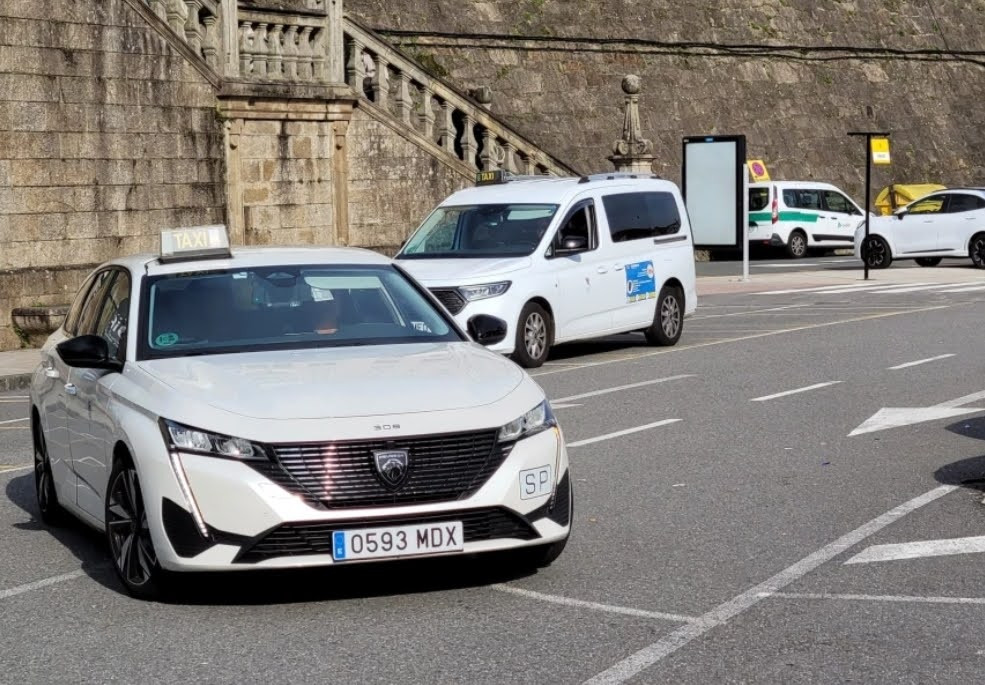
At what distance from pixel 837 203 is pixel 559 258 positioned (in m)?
23.4

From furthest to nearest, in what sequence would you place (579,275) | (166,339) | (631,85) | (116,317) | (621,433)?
1. (631,85)
2. (579,275)
3. (621,433)
4. (116,317)
5. (166,339)

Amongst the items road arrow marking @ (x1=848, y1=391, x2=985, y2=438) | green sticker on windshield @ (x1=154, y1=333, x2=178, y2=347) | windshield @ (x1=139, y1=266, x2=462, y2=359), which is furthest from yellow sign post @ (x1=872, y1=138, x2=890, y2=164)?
green sticker on windshield @ (x1=154, y1=333, x2=178, y2=347)

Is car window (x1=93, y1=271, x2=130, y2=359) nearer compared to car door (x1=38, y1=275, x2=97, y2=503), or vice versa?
car window (x1=93, y1=271, x2=130, y2=359)

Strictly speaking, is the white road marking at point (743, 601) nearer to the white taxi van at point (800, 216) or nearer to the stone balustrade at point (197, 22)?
the stone balustrade at point (197, 22)

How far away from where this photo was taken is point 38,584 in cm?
761

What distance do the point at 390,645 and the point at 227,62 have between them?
58.1 feet

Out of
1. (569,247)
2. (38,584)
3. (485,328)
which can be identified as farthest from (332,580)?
(569,247)

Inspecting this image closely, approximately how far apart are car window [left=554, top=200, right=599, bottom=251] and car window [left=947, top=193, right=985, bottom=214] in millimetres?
16803

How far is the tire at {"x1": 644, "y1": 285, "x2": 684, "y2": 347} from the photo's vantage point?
61.6 ft

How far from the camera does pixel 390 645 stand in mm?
6328

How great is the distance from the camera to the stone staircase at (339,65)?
23000 mm

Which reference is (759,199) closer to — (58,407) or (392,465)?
(58,407)

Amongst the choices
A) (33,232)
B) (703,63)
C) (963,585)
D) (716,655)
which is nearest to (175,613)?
(716,655)

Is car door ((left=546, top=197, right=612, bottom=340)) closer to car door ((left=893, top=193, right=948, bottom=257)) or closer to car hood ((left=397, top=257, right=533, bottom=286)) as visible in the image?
car hood ((left=397, top=257, right=533, bottom=286))
